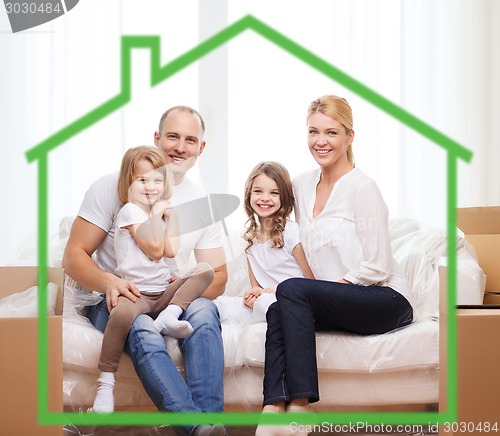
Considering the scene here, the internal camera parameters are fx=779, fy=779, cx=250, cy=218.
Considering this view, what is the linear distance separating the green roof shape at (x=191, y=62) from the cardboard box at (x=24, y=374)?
380 mm

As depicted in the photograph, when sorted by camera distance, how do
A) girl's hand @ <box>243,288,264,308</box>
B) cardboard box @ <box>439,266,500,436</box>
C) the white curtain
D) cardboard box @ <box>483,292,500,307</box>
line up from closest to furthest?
cardboard box @ <box>439,266,500,436</box>
girl's hand @ <box>243,288,264,308</box>
cardboard box @ <box>483,292,500,307</box>
the white curtain

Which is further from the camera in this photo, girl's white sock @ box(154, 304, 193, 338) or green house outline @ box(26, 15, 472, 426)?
girl's white sock @ box(154, 304, 193, 338)

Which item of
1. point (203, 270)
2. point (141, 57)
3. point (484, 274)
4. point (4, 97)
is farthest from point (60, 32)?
point (484, 274)

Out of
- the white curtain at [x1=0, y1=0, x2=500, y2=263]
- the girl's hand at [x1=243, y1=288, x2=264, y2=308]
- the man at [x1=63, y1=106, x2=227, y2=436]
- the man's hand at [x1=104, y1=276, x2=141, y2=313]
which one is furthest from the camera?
the white curtain at [x1=0, y1=0, x2=500, y2=263]

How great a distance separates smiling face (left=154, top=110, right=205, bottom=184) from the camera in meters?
1.88

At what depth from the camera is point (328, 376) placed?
6.09 ft

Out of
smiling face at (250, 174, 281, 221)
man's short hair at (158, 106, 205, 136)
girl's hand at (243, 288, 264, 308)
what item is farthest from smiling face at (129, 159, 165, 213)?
girl's hand at (243, 288, 264, 308)

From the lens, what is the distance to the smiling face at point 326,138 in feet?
6.23

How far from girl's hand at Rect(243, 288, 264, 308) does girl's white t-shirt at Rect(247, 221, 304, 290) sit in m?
0.04

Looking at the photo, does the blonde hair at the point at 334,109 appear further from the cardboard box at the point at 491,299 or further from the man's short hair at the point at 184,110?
the cardboard box at the point at 491,299

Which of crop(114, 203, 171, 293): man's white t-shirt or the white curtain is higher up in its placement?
the white curtain

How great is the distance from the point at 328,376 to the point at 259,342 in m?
0.18

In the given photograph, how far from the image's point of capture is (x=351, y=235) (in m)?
1.90

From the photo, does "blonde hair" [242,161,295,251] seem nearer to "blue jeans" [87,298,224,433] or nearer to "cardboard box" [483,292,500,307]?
Result: "blue jeans" [87,298,224,433]
